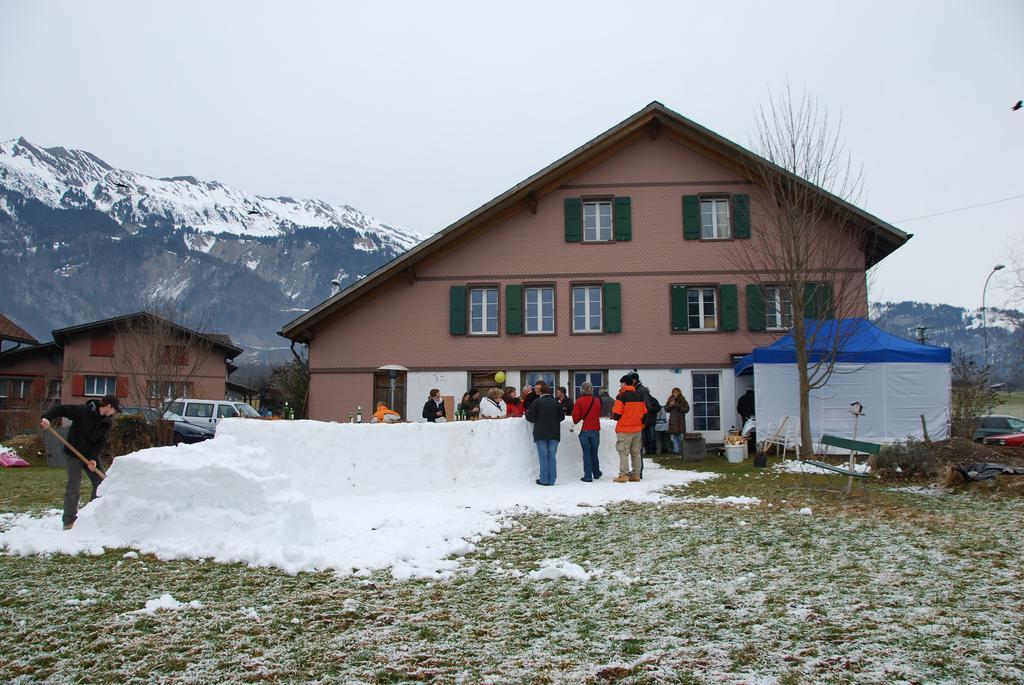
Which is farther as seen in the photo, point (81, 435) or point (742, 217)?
point (742, 217)

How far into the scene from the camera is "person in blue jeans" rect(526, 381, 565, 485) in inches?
461

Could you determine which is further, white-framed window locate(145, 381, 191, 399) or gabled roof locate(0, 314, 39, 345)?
gabled roof locate(0, 314, 39, 345)

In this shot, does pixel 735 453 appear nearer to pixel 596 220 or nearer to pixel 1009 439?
pixel 596 220

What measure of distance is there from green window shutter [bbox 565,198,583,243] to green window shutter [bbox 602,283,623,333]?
1603 mm

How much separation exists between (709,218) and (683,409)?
6169mm

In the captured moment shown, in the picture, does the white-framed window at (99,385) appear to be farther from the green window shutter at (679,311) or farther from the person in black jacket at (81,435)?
the person in black jacket at (81,435)

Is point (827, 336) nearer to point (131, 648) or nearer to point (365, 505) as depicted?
point (365, 505)

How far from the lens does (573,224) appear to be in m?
21.5

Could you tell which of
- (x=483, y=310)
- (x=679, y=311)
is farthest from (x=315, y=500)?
(x=679, y=311)

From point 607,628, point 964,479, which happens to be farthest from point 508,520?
point 964,479

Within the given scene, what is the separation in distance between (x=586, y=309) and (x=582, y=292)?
51 centimetres

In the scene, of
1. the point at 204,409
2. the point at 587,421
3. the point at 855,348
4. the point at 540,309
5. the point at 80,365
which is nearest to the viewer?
the point at 587,421

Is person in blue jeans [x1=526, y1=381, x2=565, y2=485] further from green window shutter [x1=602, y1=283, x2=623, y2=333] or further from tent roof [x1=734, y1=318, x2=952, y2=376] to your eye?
green window shutter [x1=602, y1=283, x2=623, y2=333]

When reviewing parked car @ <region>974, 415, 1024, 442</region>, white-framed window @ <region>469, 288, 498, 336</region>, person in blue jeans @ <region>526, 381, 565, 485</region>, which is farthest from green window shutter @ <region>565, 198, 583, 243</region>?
parked car @ <region>974, 415, 1024, 442</region>
